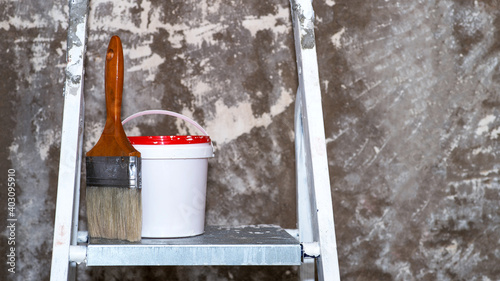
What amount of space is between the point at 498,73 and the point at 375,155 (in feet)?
1.46

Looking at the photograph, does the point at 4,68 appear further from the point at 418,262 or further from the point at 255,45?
the point at 418,262

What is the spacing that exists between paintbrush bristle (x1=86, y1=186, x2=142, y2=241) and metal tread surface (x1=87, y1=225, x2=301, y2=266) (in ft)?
0.09

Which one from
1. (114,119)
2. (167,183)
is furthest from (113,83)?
(167,183)

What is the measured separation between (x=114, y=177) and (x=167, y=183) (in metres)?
0.10

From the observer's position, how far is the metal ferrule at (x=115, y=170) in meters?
0.89

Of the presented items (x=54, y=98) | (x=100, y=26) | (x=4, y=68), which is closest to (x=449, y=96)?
(x=100, y=26)

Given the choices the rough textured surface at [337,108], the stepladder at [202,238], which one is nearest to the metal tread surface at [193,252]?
the stepladder at [202,238]

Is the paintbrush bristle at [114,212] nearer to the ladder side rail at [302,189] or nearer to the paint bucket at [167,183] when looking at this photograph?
the paint bucket at [167,183]

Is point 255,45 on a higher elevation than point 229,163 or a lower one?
higher

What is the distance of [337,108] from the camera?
1572 millimetres

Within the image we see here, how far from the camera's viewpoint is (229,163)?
5.10 feet

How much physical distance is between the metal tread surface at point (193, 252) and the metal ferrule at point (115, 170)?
99 millimetres

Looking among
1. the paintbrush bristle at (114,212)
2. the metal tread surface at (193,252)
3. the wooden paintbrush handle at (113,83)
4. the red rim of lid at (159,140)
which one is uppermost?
the wooden paintbrush handle at (113,83)

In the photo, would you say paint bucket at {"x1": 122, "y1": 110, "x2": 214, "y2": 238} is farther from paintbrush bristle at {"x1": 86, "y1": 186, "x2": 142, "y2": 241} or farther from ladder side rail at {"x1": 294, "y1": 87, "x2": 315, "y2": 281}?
ladder side rail at {"x1": 294, "y1": 87, "x2": 315, "y2": 281}
